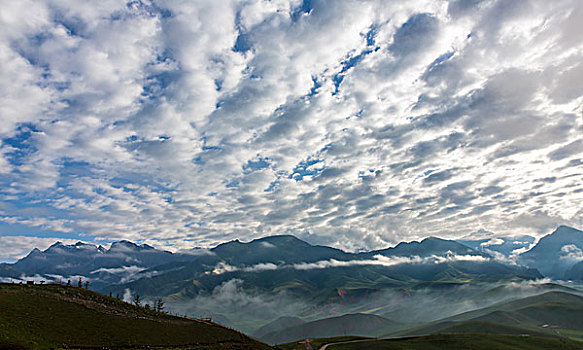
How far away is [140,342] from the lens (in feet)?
351

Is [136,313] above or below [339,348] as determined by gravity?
above

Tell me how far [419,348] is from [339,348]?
43792 millimetres

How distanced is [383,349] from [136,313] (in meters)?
124

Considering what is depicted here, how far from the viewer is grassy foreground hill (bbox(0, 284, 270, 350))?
92.0 meters

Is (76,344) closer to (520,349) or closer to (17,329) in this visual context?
(17,329)

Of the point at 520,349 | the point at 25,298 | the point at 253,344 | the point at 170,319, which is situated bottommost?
the point at 520,349

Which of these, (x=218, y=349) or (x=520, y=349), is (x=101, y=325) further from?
(x=520, y=349)

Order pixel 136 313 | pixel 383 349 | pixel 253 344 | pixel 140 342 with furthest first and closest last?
pixel 383 349 → pixel 136 313 → pixel 253 344 → pixel 140 342

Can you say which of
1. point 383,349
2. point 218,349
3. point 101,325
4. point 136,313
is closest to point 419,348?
point 383,349

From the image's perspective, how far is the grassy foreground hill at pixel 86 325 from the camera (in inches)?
3622

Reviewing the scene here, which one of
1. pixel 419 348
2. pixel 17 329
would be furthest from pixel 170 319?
pixel 419 348

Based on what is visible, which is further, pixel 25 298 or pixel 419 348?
pixel 419 348

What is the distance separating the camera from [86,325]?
108 meters

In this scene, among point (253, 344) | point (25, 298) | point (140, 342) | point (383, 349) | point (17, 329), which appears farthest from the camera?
point (383, 349)
